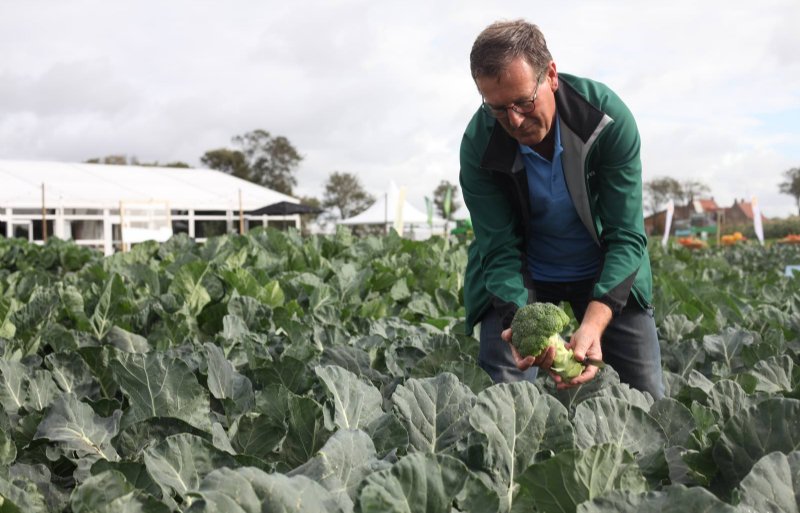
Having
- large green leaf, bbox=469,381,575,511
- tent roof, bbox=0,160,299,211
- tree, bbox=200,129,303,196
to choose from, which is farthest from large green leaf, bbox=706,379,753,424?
tree, bbox=200,129,303,196

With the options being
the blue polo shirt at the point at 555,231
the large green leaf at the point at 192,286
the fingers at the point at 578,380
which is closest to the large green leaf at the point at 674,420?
the fingers at the point at 578,380

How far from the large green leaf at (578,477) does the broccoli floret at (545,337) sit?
1046 millimetres

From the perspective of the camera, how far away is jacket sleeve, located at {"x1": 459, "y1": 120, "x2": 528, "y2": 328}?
309 cm

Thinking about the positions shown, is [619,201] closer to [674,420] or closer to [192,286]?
[674,420]

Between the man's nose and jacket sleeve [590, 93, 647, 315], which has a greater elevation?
the man's nose

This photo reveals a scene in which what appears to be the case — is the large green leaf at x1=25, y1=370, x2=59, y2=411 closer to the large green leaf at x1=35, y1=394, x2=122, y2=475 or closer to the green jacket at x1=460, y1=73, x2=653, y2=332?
the large green leaf at x1=35, y1=394, x2=122, y2=475

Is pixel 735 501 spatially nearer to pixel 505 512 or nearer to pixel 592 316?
pixel 505 512

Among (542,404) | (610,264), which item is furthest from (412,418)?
(610,264)

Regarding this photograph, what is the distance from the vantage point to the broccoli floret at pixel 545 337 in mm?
2424

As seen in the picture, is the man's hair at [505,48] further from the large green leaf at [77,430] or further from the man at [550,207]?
the large green leaf at [77,430]

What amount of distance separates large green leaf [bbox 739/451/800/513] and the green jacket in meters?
1.62

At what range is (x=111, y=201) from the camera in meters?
28.5

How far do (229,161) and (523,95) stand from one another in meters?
62.6

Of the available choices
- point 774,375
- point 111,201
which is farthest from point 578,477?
point 111,201
